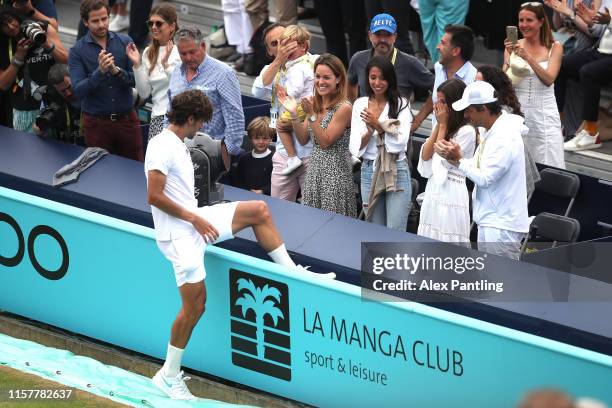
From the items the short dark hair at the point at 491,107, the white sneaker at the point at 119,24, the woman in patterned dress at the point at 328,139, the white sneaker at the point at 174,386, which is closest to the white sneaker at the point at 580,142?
the woman in patterned dress at the point at 328,139

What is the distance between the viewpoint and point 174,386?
709 cm

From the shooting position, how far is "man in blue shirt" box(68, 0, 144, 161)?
8.45 m

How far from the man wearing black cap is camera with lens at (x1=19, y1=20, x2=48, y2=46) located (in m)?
2.35

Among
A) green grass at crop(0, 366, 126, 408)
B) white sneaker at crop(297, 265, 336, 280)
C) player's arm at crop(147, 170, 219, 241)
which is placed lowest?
green grass at crop(0, 366, 126, 408)

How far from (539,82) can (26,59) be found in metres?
3.93

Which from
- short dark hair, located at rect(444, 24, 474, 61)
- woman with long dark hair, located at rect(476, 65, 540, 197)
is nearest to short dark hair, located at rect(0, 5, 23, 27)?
short dark hair, located at rect(444, 24, 474, 61)

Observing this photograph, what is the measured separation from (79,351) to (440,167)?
2789mm

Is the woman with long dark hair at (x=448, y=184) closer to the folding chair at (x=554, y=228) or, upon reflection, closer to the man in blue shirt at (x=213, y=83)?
the folding chair at (x=554, y=228)

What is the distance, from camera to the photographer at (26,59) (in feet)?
29.1

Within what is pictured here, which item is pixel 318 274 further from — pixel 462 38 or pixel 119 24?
pixel 119 24

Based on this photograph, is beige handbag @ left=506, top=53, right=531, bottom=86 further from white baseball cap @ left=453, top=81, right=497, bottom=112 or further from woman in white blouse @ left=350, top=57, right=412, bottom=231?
white baseball cap @ left=453, top=81, right=497, bottom=112

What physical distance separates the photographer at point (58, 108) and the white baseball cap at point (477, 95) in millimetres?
3194

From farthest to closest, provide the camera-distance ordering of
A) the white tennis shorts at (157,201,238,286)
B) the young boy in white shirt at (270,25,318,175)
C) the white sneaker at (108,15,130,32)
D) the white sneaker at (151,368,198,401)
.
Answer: the white sneaker at (108,15,130,32), the young boy in white shirt at (270,25,318,175), the white sneaker at (151,368,198,401), the white tennis shorts at (157,201,238,286)

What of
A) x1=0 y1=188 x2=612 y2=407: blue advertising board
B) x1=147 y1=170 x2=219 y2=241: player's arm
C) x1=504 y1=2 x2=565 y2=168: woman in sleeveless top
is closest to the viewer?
x1=0 y1=188 x2=612 y2=407: blue advertising board
